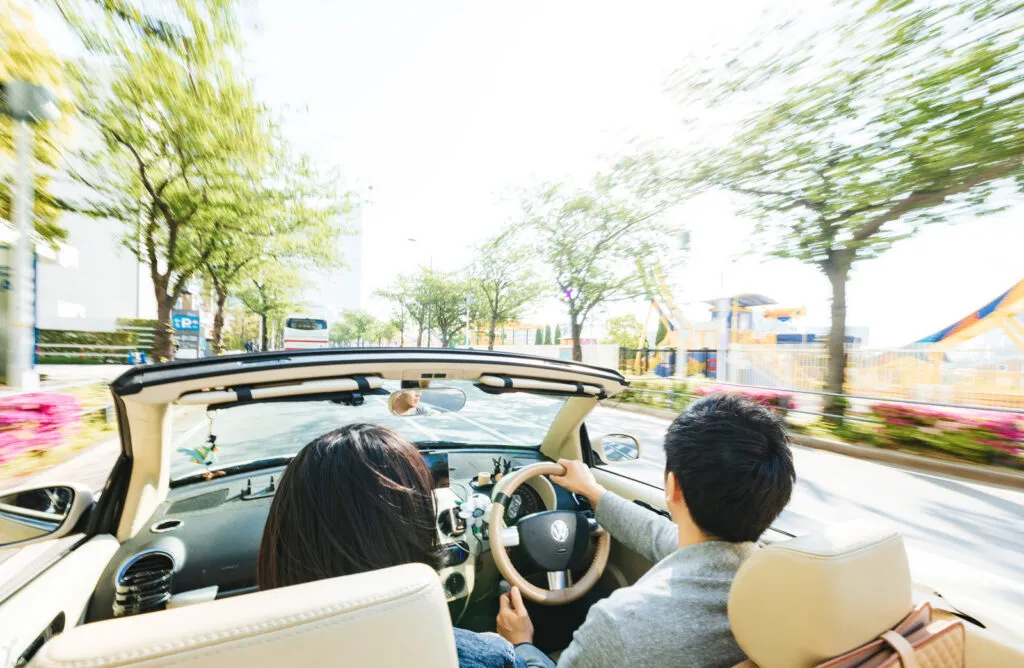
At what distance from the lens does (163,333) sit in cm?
1285

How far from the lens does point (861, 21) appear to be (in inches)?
266

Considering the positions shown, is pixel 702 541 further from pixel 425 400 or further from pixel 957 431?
pixel 957 431

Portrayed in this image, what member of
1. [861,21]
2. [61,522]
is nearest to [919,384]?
[861,21]

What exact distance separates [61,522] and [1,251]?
507 inches

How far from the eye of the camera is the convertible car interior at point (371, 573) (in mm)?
616

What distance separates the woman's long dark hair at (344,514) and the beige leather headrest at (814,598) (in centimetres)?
72

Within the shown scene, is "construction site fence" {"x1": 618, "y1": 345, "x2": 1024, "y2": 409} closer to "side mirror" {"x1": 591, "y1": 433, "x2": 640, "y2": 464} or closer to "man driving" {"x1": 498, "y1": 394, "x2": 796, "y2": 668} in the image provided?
A: "side mirror" {"x1": 591, "y1": 433, "x2": 640, "y2": 464}

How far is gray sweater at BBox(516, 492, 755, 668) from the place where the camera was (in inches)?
44.4

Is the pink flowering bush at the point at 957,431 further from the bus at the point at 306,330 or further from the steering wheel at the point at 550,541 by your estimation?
the bus at the point at 306,330

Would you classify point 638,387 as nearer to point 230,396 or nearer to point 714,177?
point 714,177

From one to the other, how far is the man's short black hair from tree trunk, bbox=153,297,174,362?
15024 mm

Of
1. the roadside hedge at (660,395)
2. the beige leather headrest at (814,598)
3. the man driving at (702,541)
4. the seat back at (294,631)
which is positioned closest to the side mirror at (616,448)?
the man driving at (702,541)

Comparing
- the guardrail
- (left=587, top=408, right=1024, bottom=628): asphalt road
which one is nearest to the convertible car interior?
(left=587, top=408, right=1024, bottom=628): asphalt road

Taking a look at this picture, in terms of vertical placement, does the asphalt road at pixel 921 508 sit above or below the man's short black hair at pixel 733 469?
below
